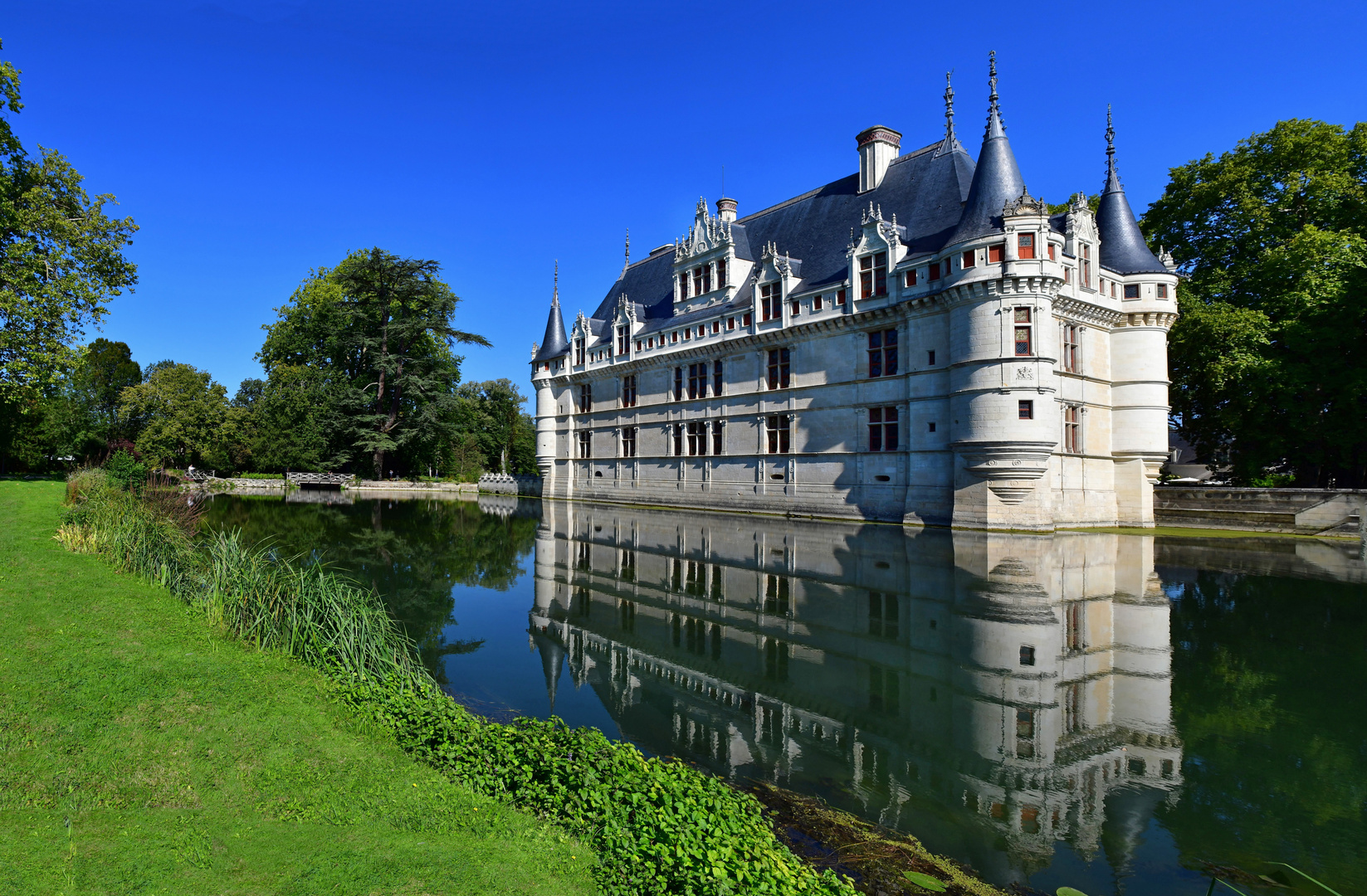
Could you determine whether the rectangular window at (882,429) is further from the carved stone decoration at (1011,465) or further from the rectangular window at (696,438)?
the rectangular window at (696,438)

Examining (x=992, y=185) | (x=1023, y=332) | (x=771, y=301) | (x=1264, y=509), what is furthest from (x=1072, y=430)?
(x=771, y=301)

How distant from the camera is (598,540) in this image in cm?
2241

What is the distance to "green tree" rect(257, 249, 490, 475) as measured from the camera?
167 feet

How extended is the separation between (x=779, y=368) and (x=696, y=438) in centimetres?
679

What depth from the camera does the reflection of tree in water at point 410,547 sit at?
11.5m

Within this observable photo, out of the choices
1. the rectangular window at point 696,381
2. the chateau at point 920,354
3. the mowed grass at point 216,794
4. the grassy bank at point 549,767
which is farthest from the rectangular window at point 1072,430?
the mowed grass at point 216,794

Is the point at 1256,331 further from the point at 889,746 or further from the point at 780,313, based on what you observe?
the point at 889,746

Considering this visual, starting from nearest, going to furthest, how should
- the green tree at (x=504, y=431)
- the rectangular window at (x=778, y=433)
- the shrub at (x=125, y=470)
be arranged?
the shrub at (x=125, y=470)
the rectangular window at (x=778, y=433)
the green tree at (x=504, y=431)

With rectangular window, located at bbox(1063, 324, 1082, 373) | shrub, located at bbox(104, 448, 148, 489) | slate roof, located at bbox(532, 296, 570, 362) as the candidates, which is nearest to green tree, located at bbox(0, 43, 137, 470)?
shrub, located at bbox(104, 448, 148, 489)

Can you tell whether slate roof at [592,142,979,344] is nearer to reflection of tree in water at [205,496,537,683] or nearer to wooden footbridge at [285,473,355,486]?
reflection of tree in water at [205,496,537,683]

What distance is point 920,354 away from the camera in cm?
2794

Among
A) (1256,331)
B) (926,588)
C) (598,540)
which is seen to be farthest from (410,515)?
(1256,331)

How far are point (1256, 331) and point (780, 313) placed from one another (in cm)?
1894

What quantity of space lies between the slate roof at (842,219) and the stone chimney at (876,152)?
16.1 inches
